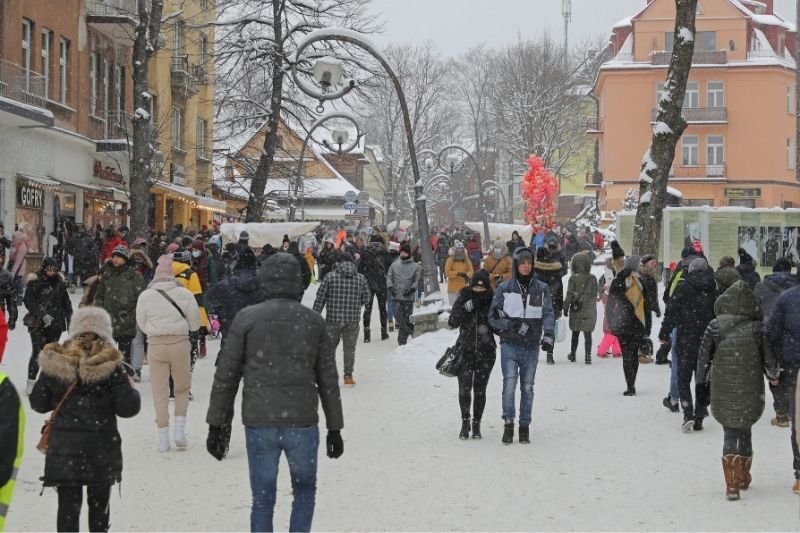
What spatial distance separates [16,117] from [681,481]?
69.0 feet

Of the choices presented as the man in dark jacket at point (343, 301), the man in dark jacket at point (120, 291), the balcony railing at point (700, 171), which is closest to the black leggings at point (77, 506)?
Answer: the man in dark jacket at point (120, 291)

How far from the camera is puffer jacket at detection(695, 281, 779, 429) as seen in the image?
7.82m

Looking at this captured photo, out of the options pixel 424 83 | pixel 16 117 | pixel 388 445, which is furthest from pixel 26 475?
pixel 424 83

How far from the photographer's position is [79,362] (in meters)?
5.71

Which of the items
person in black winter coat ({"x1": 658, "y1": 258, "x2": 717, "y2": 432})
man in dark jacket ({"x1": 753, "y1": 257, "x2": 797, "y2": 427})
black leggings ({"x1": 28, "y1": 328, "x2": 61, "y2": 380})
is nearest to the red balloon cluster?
man in dark jacket ({"x1": 753, "y1": 257, "x2": 797, "y2": 427})

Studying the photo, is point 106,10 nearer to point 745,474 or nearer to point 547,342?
point 547,342

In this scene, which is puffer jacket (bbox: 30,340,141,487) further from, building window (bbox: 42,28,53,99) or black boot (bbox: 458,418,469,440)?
building window (bbox: 42,28,53,99)

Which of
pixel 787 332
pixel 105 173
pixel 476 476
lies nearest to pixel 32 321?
pixel 476 476

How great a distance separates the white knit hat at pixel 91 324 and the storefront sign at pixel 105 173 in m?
28.2

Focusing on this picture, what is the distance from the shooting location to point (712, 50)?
58.7m

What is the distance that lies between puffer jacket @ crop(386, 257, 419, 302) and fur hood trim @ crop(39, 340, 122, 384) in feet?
41.8

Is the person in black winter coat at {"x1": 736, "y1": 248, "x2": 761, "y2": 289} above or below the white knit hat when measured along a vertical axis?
above

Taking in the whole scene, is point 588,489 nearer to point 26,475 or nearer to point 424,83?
point 26,475

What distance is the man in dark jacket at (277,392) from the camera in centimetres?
557
